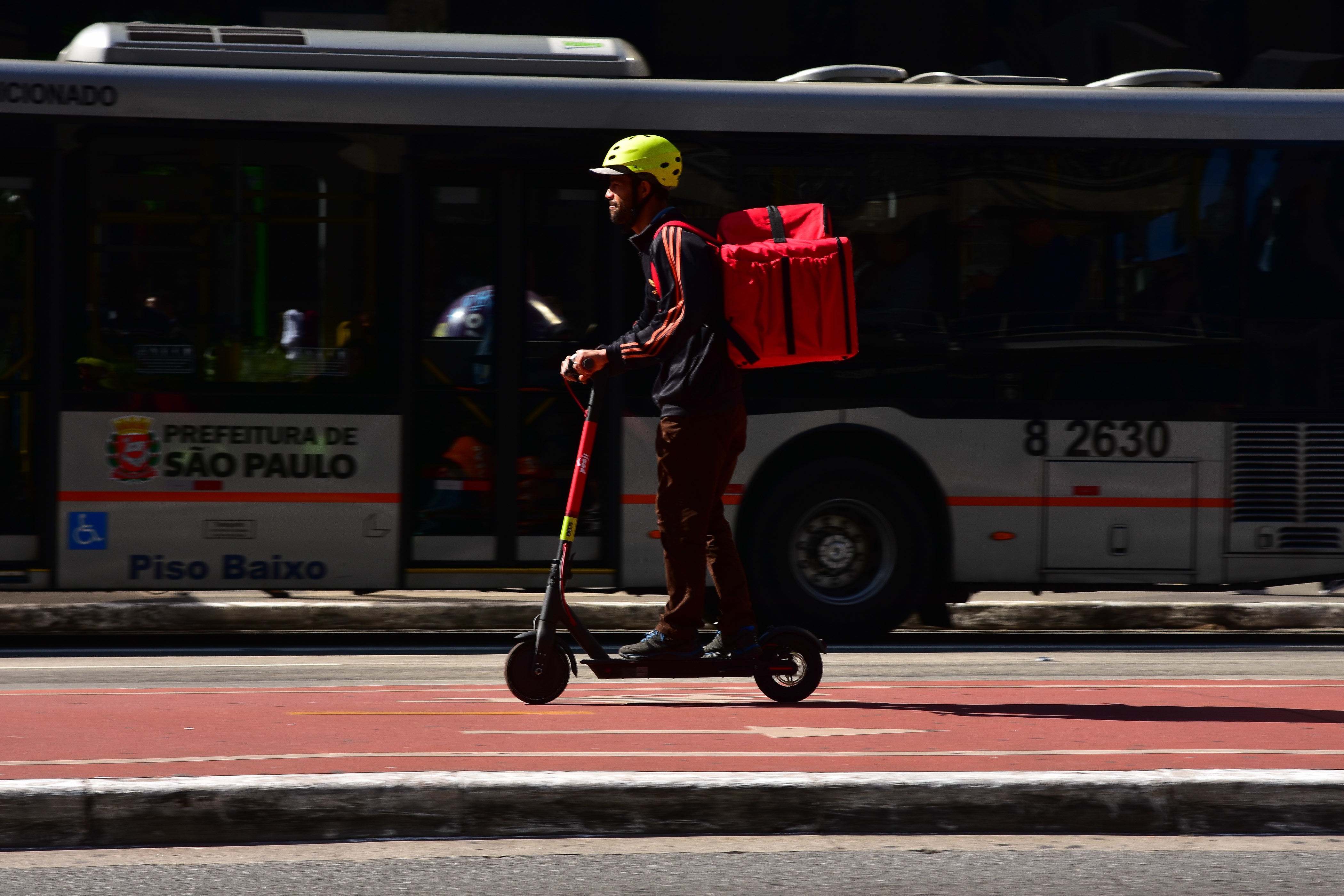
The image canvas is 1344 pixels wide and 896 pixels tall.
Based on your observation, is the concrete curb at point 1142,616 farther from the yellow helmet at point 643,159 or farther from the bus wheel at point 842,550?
the yellow helmet at point 643,159

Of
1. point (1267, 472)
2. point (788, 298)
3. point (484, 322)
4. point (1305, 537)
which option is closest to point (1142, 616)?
point (1305, 537)

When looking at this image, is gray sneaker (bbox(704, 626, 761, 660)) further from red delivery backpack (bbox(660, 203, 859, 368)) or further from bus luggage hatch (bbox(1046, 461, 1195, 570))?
bus luggage hatch (bbox(1046, 461, 1195, 570))

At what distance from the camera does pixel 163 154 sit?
8297mm

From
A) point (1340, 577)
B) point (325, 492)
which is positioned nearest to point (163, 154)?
point (325, 492)

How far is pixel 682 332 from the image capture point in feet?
18.7

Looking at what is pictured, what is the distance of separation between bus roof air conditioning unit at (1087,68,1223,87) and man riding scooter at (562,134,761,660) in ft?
13.1

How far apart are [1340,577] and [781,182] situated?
3.79 meters

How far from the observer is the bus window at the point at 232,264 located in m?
8.26

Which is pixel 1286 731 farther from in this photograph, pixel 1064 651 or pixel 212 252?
pixel 212 252

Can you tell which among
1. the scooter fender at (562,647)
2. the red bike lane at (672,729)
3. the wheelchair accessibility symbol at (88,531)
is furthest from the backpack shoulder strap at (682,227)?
the wheelchair accessibility symbol at (88,531)

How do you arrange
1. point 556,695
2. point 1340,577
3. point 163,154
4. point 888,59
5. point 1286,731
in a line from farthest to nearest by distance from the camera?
point 888,59
point 1340,577
point 163,154
point 556,695
point 1286,731

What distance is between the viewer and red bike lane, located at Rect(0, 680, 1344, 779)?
4828mm

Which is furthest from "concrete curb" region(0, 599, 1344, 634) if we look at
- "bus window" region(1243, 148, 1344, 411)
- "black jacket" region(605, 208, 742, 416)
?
"black jacket" region(605, 208, 742, 416)

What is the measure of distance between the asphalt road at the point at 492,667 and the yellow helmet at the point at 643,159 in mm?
2213
